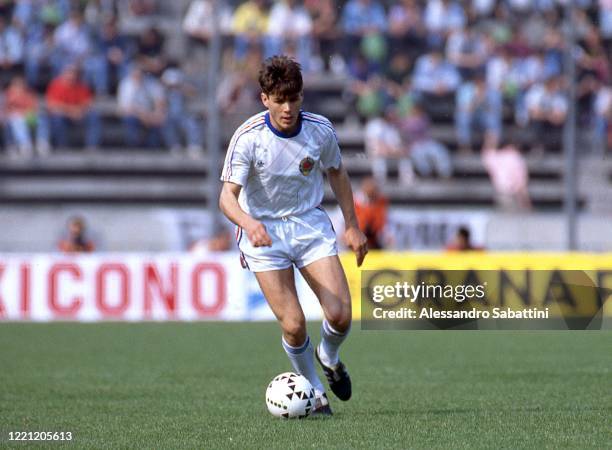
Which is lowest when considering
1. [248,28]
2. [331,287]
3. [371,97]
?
[331,287]

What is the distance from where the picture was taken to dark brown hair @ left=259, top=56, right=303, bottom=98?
747 centimetres

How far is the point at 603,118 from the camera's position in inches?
1009

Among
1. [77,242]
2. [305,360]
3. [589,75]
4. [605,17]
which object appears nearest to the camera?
[305,360]

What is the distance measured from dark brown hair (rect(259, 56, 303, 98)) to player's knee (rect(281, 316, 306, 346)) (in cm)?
137

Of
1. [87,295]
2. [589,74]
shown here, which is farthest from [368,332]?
[589,74]

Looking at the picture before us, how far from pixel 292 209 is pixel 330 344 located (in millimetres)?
894

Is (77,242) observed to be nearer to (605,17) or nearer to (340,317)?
(340,317)

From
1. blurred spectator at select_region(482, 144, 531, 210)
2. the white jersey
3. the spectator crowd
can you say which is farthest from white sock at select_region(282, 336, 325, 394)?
blurred spectator at select_region(482, 144, 531, 210)

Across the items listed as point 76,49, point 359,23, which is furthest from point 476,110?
point 76,49

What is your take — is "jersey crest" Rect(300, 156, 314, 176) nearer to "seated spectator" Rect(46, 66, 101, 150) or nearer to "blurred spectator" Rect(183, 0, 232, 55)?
"seated spectator" Rect(46, 66, 101, 150)

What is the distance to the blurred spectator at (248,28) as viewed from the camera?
80.7 feet

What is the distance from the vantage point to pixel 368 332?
55.6 ft

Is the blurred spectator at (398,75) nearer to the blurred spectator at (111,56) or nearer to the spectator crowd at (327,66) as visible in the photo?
the spectator crowd at (327,66)

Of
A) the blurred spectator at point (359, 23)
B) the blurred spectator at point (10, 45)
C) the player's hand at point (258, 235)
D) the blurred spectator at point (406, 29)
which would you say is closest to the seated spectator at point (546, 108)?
the blurred spectator at point (406, 29)
